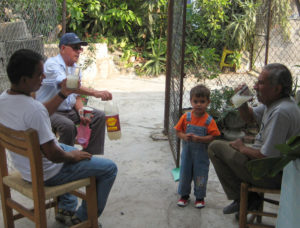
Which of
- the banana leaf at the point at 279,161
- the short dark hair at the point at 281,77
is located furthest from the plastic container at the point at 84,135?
the banana leaf at the point at 279,161

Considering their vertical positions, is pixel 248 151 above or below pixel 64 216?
above

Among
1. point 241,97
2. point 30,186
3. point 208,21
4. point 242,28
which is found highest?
point 208,21

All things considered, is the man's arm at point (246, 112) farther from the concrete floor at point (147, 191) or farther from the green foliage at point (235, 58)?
the green foliage at point (235, 58)

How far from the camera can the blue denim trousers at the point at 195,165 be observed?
9.77 feet

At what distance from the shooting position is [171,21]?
4379mm

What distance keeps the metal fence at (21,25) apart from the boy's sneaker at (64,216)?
2.79 m

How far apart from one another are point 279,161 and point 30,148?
1334 millimetres

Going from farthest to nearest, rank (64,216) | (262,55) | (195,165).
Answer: (262,55) → (195,165) → (64,216)

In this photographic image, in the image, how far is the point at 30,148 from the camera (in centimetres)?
203

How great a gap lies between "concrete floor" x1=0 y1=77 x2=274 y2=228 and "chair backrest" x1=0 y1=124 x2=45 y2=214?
808 mm

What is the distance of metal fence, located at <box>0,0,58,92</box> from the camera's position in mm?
4820

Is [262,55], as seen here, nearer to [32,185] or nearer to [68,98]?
[68,98]

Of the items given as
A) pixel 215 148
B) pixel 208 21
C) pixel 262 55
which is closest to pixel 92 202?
pixel 215 148

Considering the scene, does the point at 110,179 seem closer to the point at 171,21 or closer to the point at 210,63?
the point at 171,21
